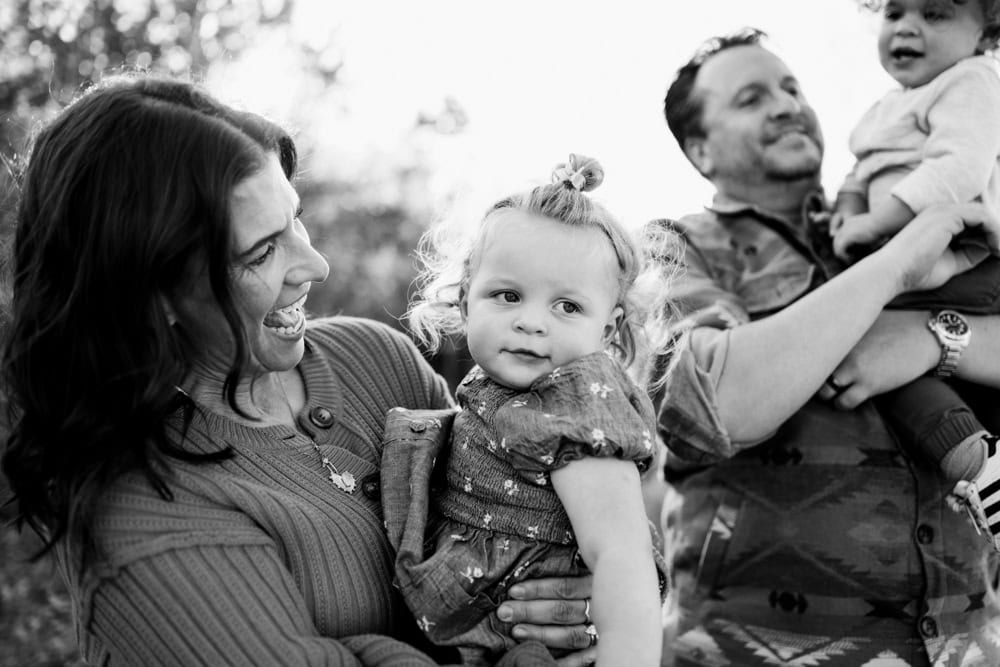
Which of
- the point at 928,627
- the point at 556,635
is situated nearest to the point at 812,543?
the point at 928,627

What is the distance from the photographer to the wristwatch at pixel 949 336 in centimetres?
219

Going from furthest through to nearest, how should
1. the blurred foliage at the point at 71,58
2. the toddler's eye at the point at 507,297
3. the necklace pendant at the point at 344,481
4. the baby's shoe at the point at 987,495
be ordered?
the blurred foliage at the point at 71,58 → the baby's shoe at the point at 987,495 → the necklace pendant at the point at 344,481 → the toddler's eye at the point at 507,297

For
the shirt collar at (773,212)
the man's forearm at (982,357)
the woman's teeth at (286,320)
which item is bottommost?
the woman's teeth at (286,320)

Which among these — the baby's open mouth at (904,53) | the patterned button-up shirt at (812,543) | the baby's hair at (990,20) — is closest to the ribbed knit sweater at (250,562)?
the patterned button-up shirt at (812,543)

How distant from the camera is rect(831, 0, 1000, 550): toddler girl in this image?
2.08m

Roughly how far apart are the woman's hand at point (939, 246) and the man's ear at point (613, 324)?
1.98 ft

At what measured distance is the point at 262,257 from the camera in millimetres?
1867

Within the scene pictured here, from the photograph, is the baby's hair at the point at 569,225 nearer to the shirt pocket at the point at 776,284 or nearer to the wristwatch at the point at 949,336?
the shirt pocket at the point at 776,284

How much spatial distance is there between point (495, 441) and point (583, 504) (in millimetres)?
201

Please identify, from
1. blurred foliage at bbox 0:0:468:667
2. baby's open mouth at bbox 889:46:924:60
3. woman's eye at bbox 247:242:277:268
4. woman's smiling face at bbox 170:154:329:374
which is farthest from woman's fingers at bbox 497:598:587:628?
blurred foliage at bbox 0:0:468:667

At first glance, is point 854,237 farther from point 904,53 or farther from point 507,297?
point 507,297

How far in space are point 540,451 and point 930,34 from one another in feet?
4.60

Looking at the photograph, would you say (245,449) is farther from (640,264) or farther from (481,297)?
(640,264)

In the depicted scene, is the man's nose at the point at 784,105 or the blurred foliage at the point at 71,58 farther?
the blurred foliage at the point at 71,58
